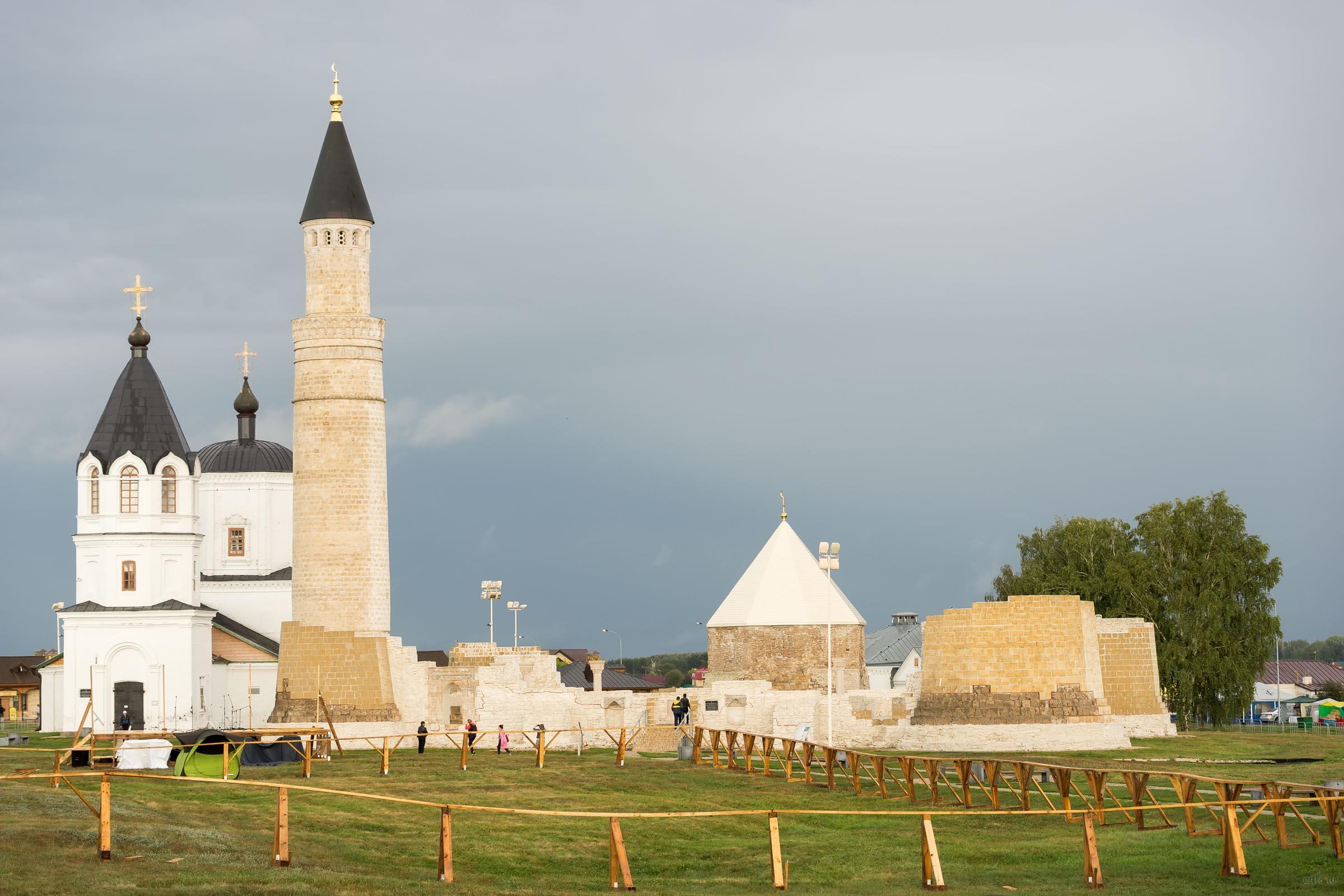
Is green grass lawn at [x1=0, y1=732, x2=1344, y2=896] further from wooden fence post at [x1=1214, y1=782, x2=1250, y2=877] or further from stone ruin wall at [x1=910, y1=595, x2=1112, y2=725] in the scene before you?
stone ruin wall at [x1=910, y1=595, x2=1112, y2=725]

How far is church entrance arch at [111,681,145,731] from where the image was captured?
172 ft

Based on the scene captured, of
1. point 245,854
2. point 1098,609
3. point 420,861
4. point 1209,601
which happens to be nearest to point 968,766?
point 420,861

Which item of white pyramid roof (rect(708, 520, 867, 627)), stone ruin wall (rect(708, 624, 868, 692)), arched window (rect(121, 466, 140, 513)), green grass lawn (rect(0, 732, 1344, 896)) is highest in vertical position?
arched window (rect(121, 466, 140, 513))

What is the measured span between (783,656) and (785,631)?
0.81 meters

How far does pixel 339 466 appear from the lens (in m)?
44.7

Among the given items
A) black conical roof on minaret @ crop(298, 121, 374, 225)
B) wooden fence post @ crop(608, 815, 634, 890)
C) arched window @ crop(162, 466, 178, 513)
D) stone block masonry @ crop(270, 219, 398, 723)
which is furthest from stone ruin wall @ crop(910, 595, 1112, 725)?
arched window @ crop(162, 466, 178, 513)

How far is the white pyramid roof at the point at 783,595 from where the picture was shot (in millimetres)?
51875

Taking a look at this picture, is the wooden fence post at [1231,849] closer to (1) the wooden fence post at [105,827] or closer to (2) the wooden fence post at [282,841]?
(2) the wooden fence post at [282,841]

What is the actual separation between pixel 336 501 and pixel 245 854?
89.2 feet

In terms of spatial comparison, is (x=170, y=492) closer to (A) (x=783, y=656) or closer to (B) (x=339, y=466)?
(B) (x=339, y=466)

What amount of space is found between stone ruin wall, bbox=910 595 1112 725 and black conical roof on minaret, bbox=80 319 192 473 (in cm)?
2668

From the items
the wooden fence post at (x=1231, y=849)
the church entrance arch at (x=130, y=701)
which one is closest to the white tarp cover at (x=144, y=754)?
the wooden fence post at (x=1231, y=849)

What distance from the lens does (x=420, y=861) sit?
20.1 m

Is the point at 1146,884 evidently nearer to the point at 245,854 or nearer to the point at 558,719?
the point at 245,854
